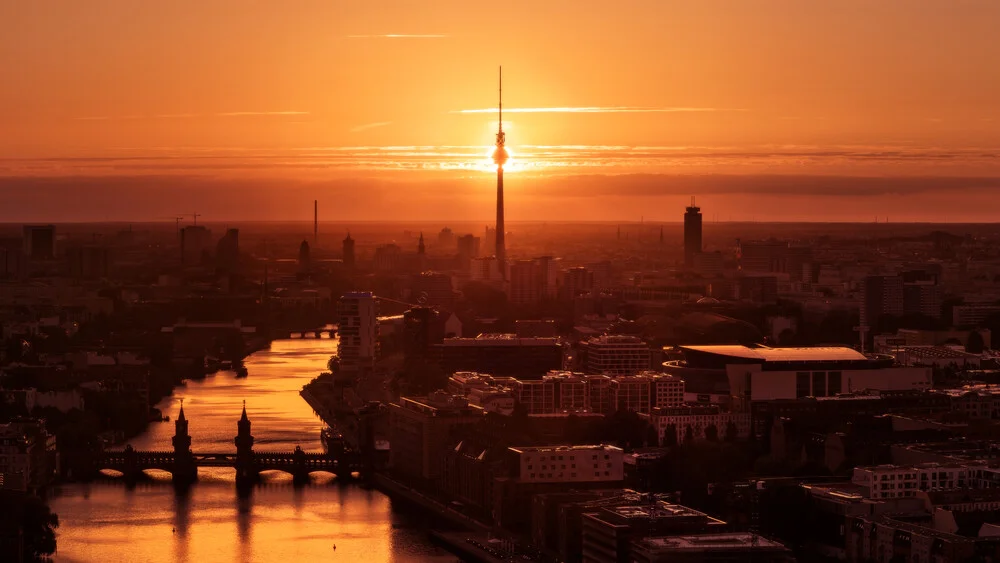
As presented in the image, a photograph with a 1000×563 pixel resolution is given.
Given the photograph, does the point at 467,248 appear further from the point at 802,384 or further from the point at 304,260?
the point at 802,384

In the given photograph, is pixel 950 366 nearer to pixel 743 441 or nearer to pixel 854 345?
pixel 854 345

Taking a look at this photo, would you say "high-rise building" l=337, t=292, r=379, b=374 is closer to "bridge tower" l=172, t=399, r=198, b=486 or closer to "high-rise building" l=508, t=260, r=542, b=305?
"bridge tower" l=172, t=399, r=198, b=486

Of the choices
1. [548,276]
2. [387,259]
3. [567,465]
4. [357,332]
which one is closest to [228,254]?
[387,259]

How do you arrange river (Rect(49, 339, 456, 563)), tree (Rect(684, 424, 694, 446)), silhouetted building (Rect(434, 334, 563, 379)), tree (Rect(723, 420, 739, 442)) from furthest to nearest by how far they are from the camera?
silhouetted building (Rect(434, 334, 563, 379))
tree (Rect(723, 420, 739, 442))
tree (Rect(684, 424, 694, 446))
river (Rect(49, 339, 456, 563))

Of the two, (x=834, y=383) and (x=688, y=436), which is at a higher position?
(x=834, y=383)

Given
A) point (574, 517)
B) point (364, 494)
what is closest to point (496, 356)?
point (364, 494)

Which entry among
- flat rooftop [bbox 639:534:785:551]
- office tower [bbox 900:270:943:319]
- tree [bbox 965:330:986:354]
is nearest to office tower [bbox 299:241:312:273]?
office tower [bbox 900:270:943:319]
